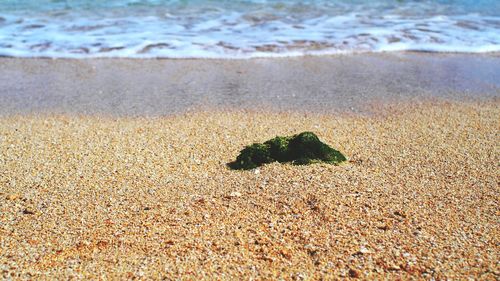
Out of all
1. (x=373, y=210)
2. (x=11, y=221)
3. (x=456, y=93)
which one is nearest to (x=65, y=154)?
(x=11, y=221)

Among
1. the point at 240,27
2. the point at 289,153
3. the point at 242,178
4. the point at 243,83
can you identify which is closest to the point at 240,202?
the point at 242,178

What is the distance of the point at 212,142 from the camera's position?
12.0ft

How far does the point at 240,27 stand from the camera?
743 centimetres

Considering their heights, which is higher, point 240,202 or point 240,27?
point 240,27

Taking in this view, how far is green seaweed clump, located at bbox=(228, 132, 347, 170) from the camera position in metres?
3.23

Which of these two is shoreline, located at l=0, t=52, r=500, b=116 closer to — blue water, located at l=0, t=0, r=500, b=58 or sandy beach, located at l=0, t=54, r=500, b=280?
sandy beach, located at l=0, t=54, r=500, b=280

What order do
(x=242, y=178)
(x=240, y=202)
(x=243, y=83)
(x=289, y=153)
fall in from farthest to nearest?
(x=243, y=83)
(x=289, y=153)
(x=242, y=178)
(x=240, y=202)

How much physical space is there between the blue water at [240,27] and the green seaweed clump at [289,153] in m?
2.93

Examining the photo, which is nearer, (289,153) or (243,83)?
(289,153)

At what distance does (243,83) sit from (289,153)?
1.92 meters

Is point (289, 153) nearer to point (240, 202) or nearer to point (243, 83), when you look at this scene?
point (240, 202)

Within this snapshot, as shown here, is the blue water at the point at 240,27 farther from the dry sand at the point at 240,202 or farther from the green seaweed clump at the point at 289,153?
the green seaweed clump at the point at 289,153

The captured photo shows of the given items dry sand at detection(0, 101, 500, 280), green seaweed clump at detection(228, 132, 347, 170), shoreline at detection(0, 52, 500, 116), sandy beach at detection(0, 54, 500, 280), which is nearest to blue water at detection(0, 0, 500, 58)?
shoreline at detection(0, 52, 500, 116)

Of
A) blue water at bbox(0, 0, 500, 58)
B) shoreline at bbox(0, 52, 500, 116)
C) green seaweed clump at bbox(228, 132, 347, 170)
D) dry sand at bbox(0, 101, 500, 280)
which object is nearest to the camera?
dry sand at bbox(0, 101, 500, 280)
